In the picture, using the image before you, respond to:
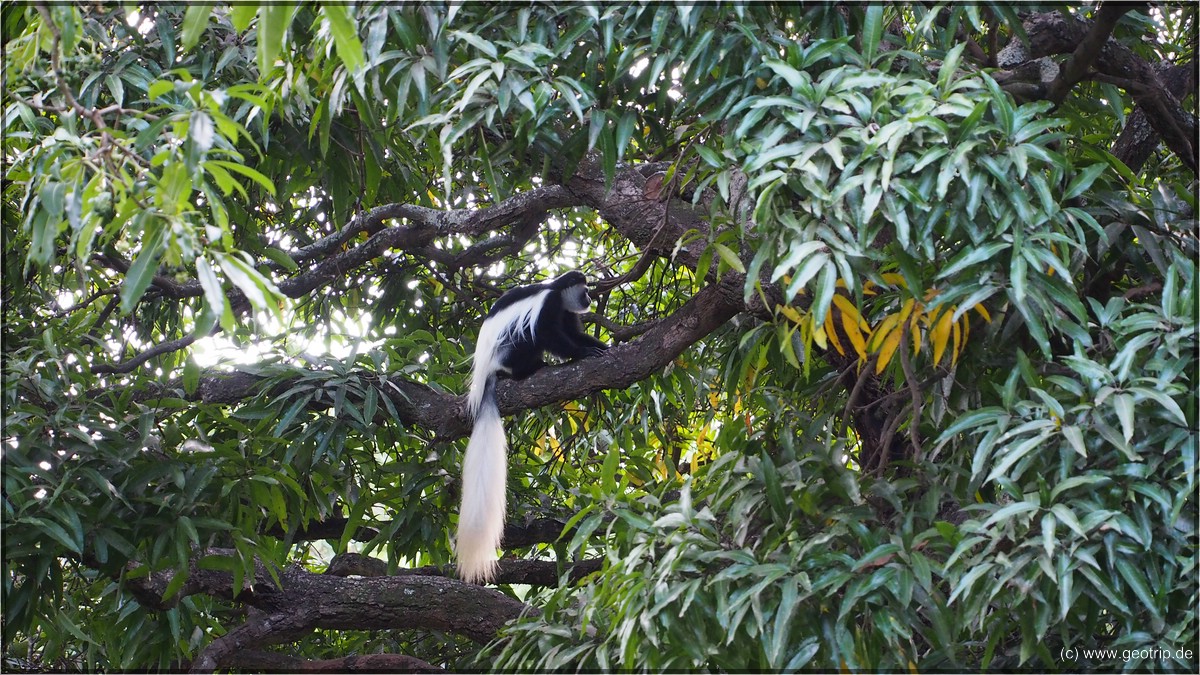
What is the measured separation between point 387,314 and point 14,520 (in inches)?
58.5

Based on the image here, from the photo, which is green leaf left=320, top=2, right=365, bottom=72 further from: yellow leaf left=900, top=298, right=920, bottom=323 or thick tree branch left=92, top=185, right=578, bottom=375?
thick tree branch left=92, top=185, right=578, bottom=375

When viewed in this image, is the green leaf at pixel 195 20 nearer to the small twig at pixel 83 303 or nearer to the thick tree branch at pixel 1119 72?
the thick tree branch at pixel 1119 72

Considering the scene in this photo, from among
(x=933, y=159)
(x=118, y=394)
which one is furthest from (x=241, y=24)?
(x=118, y=394)

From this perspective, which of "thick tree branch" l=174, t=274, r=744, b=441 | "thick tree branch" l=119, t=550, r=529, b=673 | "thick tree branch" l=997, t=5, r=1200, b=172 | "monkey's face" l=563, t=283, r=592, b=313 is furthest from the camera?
"monkey's face" l=563, t=283, r=592, b=313

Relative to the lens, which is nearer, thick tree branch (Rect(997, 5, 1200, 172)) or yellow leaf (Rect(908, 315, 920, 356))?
yellow leaf (Rect(908, 315, 920, 356))

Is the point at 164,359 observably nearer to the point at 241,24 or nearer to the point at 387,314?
the point at 387,314

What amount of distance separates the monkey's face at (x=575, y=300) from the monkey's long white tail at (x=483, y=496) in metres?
0.55

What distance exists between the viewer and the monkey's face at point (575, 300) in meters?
3.42

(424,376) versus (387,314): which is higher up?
(387,314)

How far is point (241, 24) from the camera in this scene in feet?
4.05

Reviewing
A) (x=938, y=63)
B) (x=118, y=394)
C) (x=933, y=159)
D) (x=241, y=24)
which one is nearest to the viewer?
(x=241, y=24)

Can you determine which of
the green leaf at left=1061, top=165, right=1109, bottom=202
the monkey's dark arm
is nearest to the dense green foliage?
the green leaf at left=1061, top=165, right=1109, bottom=202

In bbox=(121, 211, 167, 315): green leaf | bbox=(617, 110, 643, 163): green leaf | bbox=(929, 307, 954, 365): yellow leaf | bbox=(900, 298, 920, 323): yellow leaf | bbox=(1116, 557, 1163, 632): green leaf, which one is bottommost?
bbox=(1116, 557, 1163, 632): green leaf

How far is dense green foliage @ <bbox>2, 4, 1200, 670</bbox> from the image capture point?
1425 millimetres
